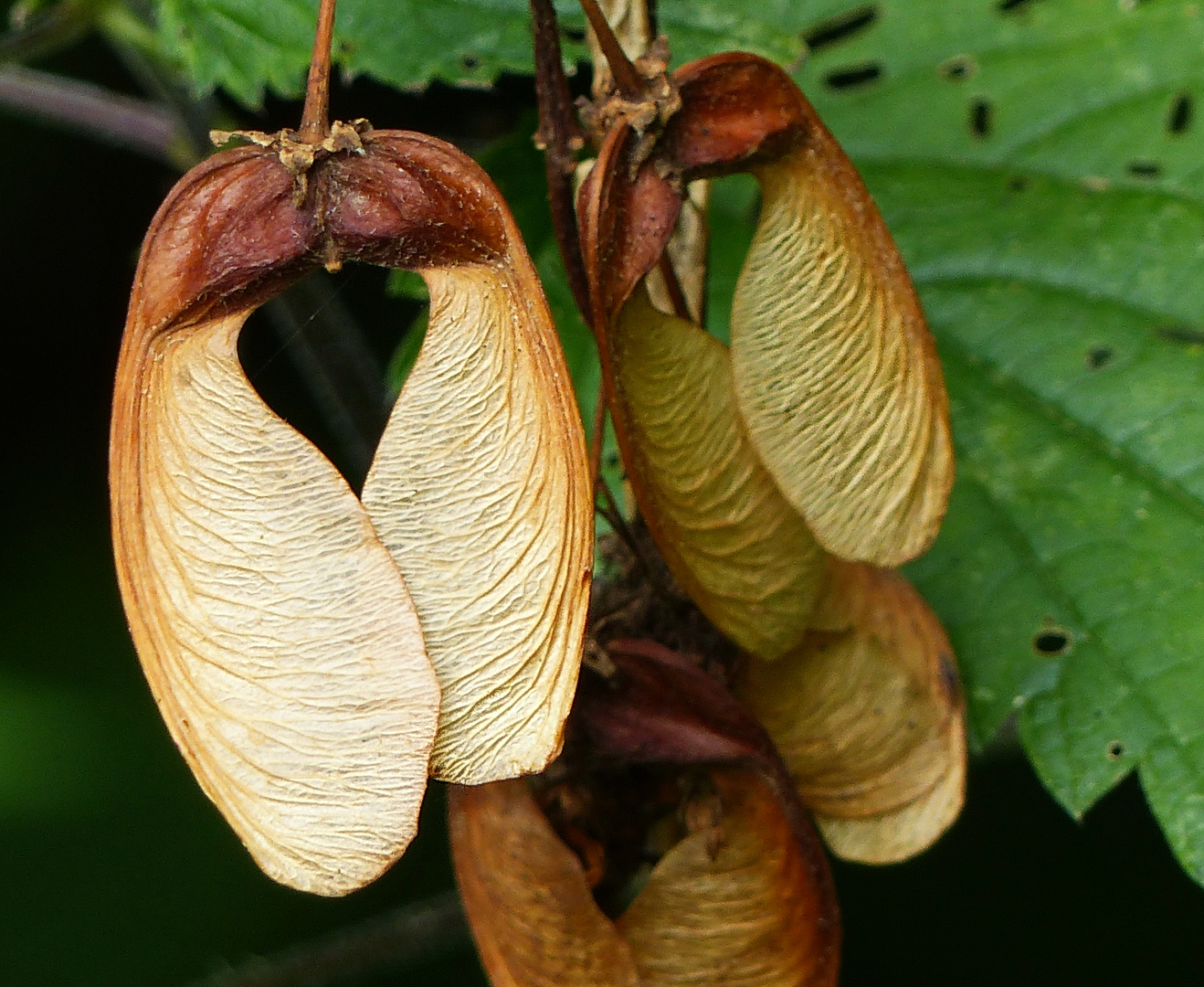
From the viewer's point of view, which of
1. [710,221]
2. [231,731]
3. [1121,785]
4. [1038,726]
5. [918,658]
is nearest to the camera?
[231,731]

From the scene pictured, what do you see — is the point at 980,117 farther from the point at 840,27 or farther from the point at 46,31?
the point at 46,31

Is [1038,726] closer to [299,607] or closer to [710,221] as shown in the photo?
[710,221]

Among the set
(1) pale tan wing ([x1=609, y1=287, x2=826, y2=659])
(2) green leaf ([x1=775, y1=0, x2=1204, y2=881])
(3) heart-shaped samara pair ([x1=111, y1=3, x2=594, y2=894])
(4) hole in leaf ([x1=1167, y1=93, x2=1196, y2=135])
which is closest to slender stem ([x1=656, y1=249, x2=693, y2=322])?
(1) pale tan wing ([x1=609, y1=287, x2=826, y2=659])

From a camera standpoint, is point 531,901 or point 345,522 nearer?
point 345,522

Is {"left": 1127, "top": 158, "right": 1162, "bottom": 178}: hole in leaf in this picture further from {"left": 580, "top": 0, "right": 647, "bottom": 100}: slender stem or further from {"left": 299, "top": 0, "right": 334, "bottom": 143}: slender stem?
{"left": 299, "top": 0, "right": 334, "bottom": 143}: slender stem

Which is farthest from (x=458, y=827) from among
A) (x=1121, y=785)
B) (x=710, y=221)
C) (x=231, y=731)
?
(x=1121, y=785)

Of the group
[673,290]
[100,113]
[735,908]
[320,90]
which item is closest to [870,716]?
[735,908]

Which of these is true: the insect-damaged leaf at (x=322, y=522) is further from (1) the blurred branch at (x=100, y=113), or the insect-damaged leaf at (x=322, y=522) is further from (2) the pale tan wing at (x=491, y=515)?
(1) the blurred branch at (x=100, y=113)
